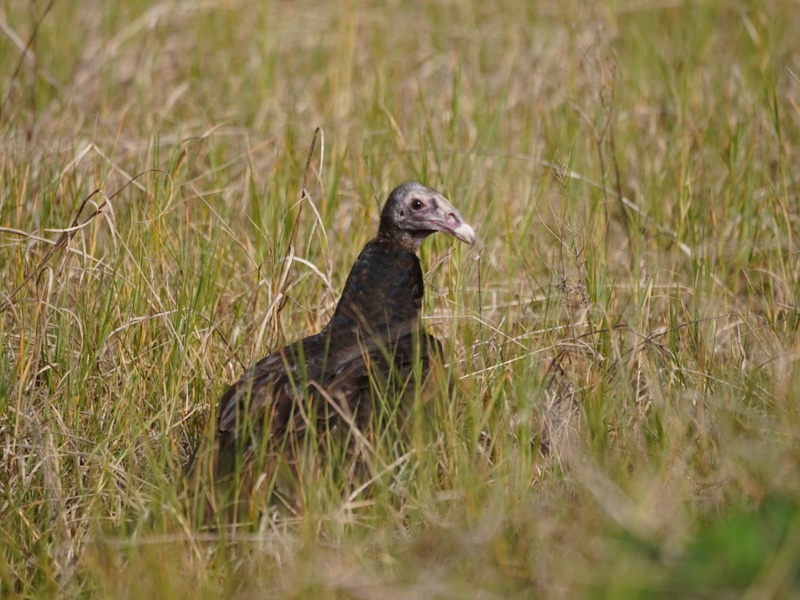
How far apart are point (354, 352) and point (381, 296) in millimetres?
310

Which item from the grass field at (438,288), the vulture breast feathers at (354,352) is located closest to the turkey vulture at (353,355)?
the vulture breast feathers at (354,352)

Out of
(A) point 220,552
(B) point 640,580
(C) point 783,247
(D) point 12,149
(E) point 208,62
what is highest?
(E) point 208,62

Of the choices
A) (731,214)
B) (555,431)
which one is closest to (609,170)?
(731,214)

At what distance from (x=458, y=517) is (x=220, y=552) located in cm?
60

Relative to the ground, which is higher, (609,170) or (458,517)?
(609,170)

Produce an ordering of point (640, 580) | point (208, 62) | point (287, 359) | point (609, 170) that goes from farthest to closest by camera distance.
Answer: point (208, 62) → point (609, 170) → point (287, 359) → point (640, 580)

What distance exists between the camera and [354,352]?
3.75 metres

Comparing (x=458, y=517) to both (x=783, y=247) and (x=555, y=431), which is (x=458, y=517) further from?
(x=783, y=247)

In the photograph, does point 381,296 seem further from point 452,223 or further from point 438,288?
point 438,288

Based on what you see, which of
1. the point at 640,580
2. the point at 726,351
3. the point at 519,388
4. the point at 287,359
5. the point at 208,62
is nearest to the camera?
the point at 640,580

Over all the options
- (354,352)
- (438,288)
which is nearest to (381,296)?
(354,352)

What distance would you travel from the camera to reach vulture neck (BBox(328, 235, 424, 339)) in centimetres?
396

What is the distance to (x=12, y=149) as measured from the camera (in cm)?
548

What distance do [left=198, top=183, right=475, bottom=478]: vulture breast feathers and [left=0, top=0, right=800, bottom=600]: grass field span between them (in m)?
0.16
